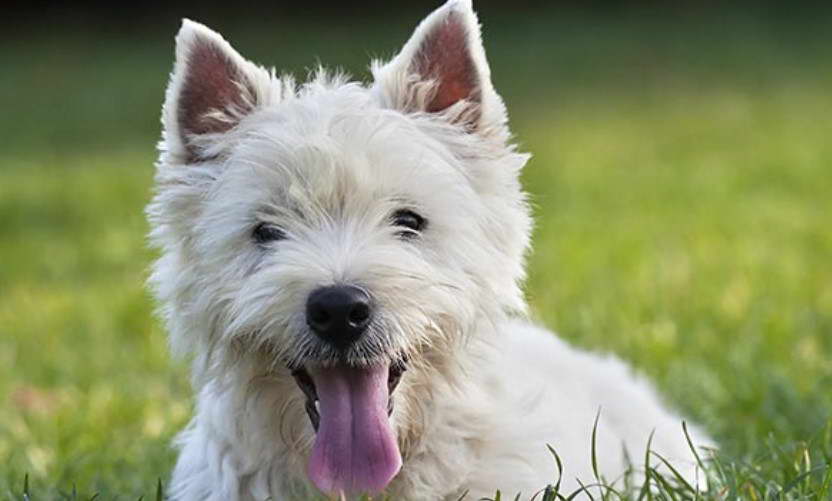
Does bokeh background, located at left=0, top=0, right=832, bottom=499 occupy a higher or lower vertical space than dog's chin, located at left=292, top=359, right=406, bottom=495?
lower

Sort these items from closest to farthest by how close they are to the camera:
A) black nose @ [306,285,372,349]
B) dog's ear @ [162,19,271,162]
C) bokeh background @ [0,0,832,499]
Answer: black nose @ [306,285,372,349] → dog's ear @ [162,19,271,162] → bokeh background @ [0,0,832,499]

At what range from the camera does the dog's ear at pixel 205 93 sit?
472cm

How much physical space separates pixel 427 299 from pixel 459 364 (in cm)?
34

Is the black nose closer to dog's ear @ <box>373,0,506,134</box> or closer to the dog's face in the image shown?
the dog's face

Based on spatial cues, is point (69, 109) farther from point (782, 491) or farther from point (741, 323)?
point (782, 491)

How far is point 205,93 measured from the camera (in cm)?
478

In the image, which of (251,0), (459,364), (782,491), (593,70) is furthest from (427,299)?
(251,0)

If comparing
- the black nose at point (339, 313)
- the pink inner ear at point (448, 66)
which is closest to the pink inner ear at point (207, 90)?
the pink inner ear at point (448, 66)

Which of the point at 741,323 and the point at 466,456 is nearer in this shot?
the point at 466,456

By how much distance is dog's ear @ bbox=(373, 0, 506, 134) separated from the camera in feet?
15.6

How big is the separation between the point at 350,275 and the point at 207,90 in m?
0.98

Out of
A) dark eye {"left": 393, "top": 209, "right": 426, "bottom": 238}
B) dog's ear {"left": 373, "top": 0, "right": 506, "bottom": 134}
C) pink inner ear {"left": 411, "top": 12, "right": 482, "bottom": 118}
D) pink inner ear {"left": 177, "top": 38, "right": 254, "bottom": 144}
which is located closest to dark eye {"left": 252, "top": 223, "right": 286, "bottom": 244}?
dark eye {"left": 393, "top": 209, "right": 426, "bottom": 238}

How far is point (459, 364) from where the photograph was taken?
4.54 m

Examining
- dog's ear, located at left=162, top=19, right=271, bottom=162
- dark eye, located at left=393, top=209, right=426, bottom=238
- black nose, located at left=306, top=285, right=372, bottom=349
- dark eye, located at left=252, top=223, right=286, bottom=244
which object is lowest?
black nose, located at left=306, top=285, right=372, bottom=349
